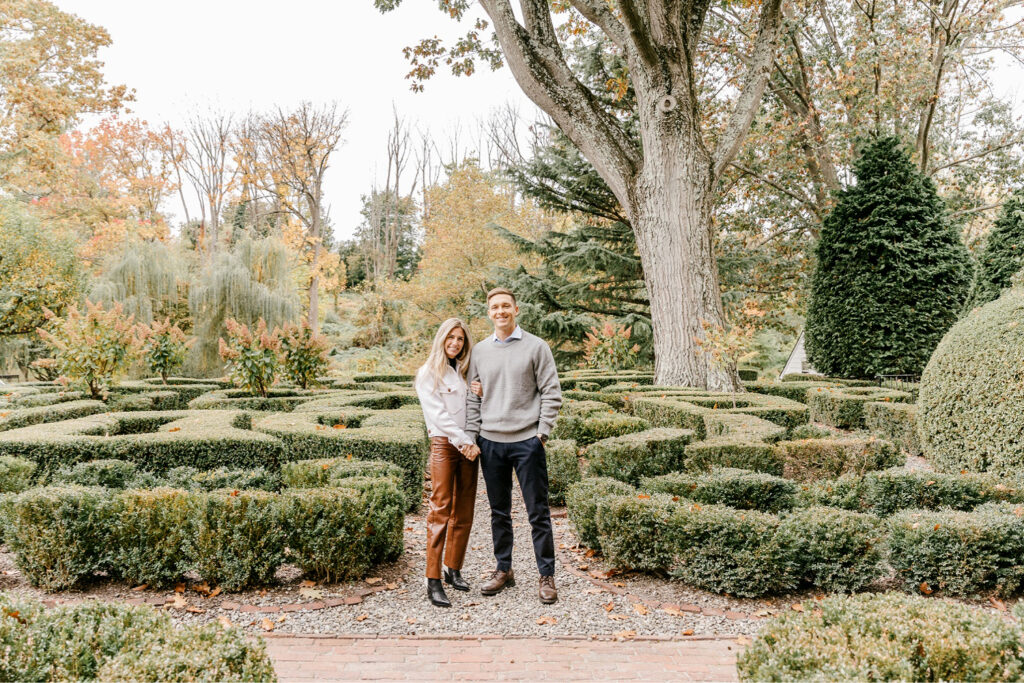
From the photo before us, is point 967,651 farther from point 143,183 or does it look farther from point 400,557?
point 143,183

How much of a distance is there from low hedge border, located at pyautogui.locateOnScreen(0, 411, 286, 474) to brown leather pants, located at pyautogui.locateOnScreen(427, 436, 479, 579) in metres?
2.44

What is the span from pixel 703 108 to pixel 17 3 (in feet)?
52.9

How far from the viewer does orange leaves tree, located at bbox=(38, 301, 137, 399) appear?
26.2 feet

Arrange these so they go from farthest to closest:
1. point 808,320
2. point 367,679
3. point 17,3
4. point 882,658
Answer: point 17,3 → point 808,320 → point 367,679 → point 882,658

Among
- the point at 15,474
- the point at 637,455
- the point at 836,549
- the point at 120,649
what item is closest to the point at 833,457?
the point at 637,455

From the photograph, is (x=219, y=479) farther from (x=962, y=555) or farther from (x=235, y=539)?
(x=962, y=555)

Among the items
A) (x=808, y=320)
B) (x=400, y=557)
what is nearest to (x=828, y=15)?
(x=808, y=320)

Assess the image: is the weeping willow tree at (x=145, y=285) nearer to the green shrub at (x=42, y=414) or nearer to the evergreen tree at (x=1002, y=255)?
the green shrub at (x=42, y=414)

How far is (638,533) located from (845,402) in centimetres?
621

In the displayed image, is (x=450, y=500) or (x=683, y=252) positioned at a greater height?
(x=683, y=252)

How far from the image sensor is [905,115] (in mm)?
14422

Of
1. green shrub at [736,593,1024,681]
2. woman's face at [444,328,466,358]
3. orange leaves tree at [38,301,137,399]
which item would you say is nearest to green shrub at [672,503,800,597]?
green shrub at [736,593,1024,681]

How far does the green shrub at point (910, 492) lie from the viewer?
4.57 meters

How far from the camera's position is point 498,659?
3025 mm
